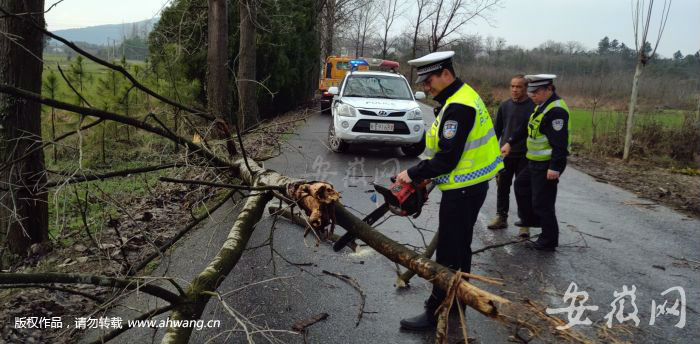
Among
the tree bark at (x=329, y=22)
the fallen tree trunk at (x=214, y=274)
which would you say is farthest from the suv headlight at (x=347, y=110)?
the tree bark at (x=329, y=22)

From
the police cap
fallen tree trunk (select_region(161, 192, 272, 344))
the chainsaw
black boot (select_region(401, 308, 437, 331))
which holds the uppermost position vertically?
the police cap

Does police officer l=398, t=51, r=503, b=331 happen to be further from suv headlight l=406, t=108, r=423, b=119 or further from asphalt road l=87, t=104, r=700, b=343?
suv headlight l=406, t=108, r=423, b=119

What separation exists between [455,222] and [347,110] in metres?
6.91

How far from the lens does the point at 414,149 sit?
1067 cm

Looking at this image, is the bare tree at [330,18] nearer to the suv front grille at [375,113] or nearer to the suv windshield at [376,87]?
the suv windshield at [376,87]

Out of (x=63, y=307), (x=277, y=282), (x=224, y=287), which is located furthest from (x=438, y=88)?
(x=63, y=307)

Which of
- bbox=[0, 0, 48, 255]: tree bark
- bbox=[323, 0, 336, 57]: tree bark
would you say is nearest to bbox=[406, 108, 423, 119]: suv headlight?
bbox=[0, 0, 48, 255]: tree bark

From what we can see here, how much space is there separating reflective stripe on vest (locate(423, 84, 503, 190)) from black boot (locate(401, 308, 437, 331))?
0.93 m

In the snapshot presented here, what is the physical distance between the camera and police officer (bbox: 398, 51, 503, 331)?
10.4 feet

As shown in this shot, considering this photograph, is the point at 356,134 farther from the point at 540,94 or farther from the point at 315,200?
the point at 315,200

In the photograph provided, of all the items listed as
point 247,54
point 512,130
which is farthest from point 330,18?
point 512,130

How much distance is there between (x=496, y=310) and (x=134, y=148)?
966 cm

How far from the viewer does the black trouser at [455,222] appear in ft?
10.9

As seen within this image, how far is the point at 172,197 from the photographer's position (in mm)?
6926
